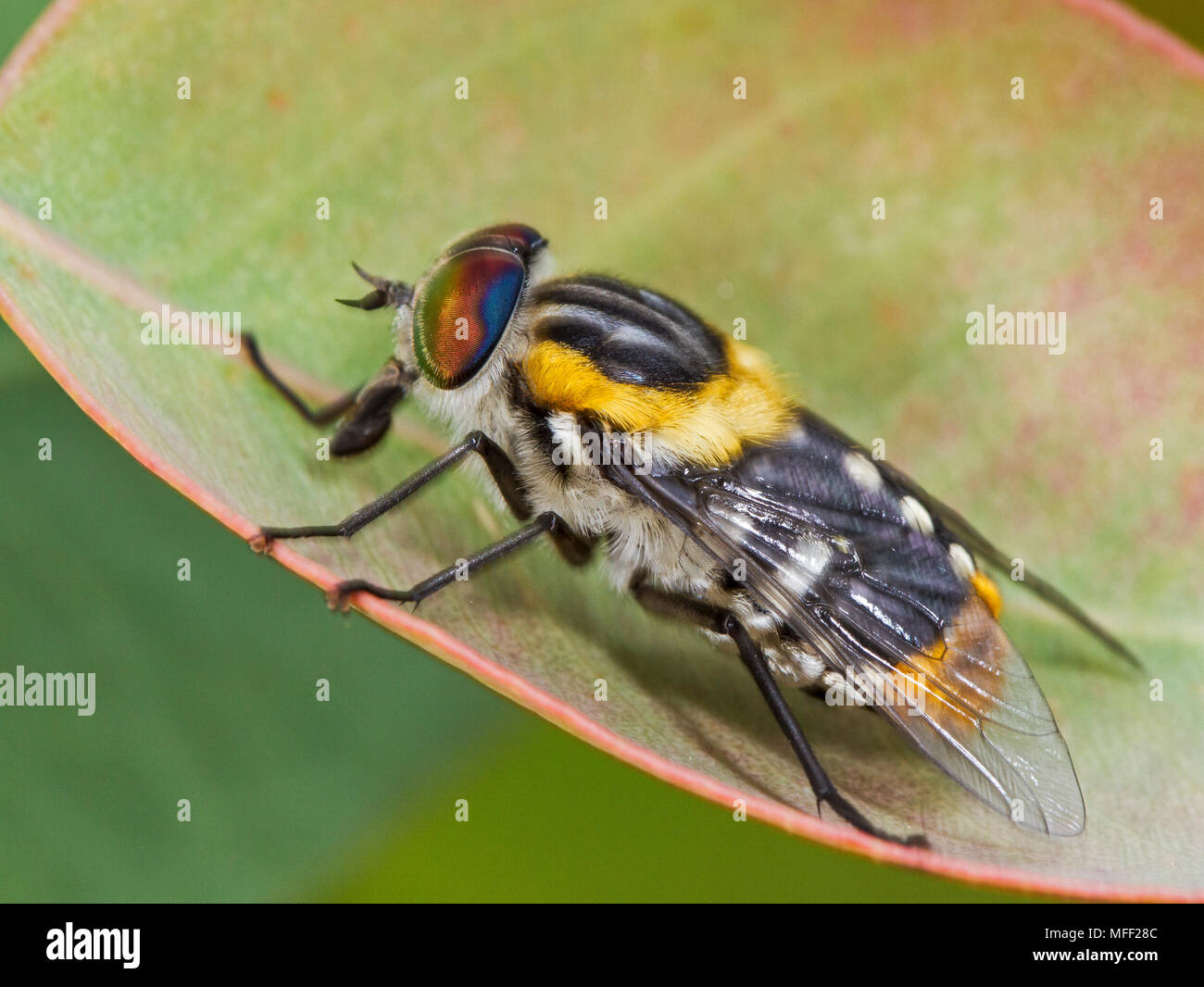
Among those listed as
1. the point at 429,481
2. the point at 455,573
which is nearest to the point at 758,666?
the point at 455,573

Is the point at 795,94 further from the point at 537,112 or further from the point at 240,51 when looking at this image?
the point at 240,51

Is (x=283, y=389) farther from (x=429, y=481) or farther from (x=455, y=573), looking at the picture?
(x=455, y=573)

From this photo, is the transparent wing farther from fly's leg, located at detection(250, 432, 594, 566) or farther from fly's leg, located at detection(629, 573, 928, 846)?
fly's leg, located at detection(250, 432, 594, 566)

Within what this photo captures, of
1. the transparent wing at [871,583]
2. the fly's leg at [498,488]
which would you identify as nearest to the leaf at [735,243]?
the fly's leg at [498,488]

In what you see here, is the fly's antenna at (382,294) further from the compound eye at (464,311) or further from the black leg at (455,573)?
the black leg at (455,573)

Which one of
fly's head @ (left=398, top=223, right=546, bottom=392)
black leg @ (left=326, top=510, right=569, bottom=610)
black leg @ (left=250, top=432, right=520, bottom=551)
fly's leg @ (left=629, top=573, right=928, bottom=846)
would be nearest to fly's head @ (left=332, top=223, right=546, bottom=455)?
fly's head @ (left=398, top=223, right=546, bottom=392)
